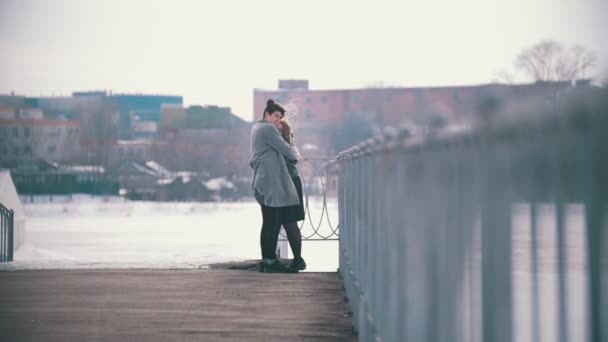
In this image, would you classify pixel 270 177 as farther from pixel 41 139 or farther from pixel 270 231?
pixel 41 139

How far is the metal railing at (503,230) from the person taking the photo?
1.04 meters

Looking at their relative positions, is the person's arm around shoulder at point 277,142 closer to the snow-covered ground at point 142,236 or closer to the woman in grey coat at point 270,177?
the woman in grey coat at point 270,177

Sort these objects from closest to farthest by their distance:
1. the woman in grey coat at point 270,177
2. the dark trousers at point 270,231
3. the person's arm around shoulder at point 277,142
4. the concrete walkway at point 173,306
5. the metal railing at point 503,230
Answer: the metal railing at point 503,230, the concrete walkway at point 173,306, the person's arm around shoulder at point 277,142, the woman in grey coat at point 270,177, the dark trousers at point 270,231

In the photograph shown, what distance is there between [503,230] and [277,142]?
21.0ft

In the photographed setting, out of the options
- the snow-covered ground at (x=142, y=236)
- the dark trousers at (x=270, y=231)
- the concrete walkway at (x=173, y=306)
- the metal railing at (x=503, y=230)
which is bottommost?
the snow-covered ground at (x=142, y=236)

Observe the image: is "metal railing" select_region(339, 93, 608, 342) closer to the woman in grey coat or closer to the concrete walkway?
the concrete walkway

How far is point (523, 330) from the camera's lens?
4.30ft

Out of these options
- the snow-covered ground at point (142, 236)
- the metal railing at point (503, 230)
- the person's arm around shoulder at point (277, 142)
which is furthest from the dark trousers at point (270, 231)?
the metal railing at point (503, 230)

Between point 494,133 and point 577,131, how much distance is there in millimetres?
344

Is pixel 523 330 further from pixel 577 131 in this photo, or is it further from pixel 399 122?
pixel 399 122

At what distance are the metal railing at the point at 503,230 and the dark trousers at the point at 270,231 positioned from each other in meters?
5.30

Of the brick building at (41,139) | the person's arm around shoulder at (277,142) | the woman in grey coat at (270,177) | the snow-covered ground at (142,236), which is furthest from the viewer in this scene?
the brick building at (41,139)

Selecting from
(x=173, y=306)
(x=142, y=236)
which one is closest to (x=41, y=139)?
(x=142, y=236)

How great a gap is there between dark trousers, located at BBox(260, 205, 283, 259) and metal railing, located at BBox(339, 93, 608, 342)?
5.30 m
